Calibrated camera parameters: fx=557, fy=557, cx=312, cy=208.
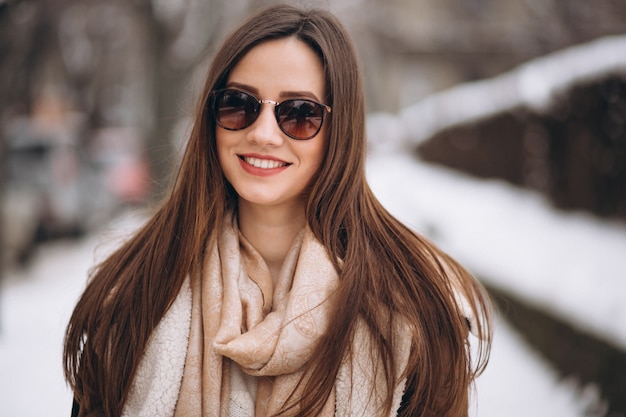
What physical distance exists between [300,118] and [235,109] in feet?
0.73

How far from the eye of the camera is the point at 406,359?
180 centimetres

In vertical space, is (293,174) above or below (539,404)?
above

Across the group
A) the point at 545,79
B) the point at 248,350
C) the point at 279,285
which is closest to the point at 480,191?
the point at 545,79

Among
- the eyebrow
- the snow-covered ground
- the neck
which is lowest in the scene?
the snow-covered ground

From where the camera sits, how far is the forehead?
73.1 inches

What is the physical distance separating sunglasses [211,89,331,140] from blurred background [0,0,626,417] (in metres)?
0.45

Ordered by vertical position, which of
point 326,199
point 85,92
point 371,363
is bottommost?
point 371,363

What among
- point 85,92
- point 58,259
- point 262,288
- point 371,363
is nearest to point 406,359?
point 371,363

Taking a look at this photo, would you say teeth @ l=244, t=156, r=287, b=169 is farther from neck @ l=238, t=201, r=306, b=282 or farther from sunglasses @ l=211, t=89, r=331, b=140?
neck @ l=238, t=201, r=306, b=282

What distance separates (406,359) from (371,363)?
12cm

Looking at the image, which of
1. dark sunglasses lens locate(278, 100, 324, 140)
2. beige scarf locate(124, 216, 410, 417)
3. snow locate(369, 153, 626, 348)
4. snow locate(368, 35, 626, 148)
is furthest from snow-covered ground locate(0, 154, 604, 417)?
snow locate(368, 35, 626, 148)

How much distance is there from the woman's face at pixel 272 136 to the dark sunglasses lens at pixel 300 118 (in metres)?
0.02

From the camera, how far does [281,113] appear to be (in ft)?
6.08

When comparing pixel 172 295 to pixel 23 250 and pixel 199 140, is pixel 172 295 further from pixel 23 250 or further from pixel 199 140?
pixel 23 250
